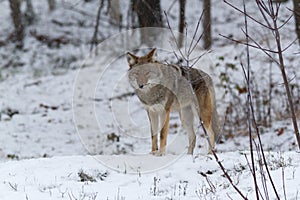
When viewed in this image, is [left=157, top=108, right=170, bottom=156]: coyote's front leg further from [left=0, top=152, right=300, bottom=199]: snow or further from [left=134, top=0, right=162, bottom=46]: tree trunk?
[left=134, top=0, right=162, bottom=46]: tree trunk

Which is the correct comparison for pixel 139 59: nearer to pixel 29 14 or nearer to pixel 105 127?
pixel 105 127

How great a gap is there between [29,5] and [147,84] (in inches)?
711

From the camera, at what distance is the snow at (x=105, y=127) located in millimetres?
5242

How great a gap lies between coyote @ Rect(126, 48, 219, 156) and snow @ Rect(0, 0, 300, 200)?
0.50 metres

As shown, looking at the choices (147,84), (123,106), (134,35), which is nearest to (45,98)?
(123,106)

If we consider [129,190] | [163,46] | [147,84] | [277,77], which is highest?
[163,46]

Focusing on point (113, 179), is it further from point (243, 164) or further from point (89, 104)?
point (89, 104)

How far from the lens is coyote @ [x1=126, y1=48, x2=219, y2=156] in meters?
6.83

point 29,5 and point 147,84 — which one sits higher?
point 29,5

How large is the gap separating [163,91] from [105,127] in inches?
217

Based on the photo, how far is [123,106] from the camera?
537 inches

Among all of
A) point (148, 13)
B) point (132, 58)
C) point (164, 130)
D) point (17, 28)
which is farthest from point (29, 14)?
point (164, 130)

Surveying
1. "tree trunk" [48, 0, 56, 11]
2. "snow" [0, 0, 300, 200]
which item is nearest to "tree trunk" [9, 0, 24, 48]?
"snow" [0, 0, 300, 200]

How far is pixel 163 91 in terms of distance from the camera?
7094mm
